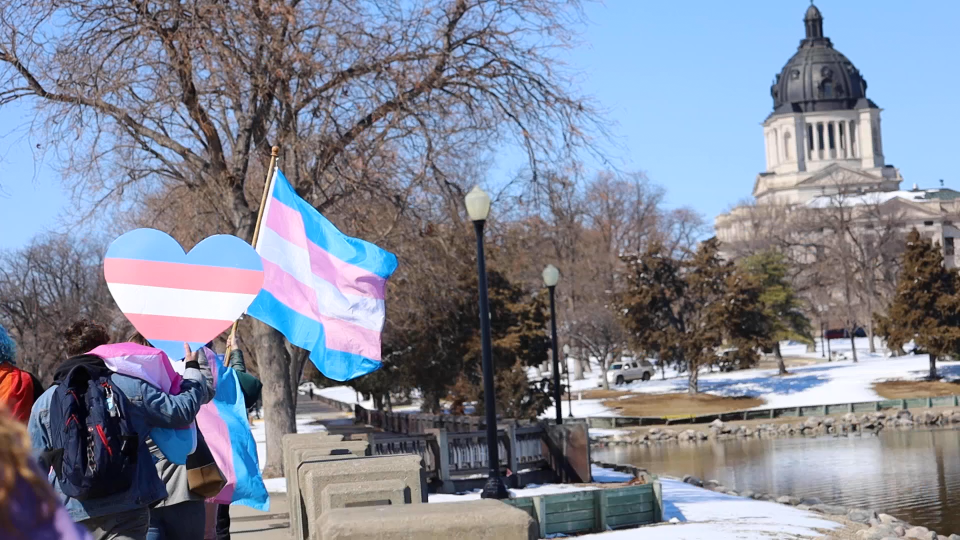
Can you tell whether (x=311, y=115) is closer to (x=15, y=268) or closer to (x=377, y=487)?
(x=377, y=487)

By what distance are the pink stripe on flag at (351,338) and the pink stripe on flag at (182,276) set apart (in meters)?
3.08

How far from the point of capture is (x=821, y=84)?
537ft

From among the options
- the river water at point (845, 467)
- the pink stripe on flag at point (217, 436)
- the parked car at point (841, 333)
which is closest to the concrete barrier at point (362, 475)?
the pink stripe on flag at point (217, 436)

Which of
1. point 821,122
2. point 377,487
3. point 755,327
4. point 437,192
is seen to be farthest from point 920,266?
point 821,122

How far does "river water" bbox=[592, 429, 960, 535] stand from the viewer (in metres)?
21.9

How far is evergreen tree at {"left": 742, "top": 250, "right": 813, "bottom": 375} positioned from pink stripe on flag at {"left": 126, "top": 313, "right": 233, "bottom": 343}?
5904 centimetres

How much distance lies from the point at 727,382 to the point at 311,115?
45561 millimetres

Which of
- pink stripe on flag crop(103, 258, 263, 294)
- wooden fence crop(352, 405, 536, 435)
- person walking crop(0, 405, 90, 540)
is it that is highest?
pink stripe on flag crop(103, 258, 263, 294)

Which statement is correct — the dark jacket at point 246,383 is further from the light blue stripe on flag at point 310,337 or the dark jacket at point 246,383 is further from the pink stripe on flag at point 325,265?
the pink stripe on flag at point 325,265

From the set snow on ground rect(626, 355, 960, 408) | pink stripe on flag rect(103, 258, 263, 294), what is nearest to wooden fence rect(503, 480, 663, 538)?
pink stripe on flag rect(103, 258, 263, 294)

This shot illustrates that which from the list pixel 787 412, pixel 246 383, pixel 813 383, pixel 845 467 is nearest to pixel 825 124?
pixel 813 383

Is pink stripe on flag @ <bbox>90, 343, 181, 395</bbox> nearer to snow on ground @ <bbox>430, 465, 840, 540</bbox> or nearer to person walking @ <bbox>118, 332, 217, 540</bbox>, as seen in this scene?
person walking @ <bbox>118, 332, 217, 540</bbox>

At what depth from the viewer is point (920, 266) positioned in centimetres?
5453

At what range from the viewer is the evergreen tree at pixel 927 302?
53438mm
